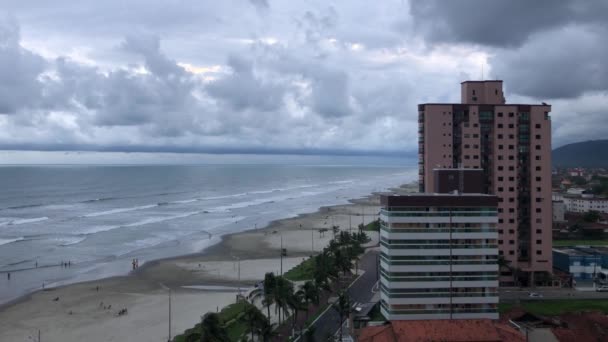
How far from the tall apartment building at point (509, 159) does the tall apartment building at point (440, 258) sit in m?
18.0

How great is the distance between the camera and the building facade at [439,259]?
50.2 meters

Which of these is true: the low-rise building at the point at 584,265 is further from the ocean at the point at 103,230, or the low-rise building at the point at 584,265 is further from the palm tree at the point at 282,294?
the ocean at the point at 103,230

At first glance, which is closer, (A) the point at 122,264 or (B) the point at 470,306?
(B) the point at 470,306

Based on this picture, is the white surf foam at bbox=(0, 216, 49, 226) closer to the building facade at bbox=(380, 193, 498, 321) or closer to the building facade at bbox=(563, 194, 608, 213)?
the building facade at bbox=(380, 193, 498, 321)

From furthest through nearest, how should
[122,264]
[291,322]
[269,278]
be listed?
[122,264] < [291,322] < [269,278]

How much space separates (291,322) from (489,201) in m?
22.6

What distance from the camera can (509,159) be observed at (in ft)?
227

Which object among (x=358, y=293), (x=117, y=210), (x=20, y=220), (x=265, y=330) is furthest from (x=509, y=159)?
(x=117, y=210)

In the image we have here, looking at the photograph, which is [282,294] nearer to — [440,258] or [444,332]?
[444,332]

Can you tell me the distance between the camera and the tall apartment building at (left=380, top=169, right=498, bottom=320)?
50.2 metres

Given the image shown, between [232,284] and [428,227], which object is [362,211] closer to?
[232,284]

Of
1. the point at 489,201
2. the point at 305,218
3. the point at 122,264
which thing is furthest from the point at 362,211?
the point at 489,201

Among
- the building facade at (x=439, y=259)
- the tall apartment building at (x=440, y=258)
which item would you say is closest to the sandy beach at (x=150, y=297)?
the tall apartment building at (x=440, y=258)

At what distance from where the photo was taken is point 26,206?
171125 mm
